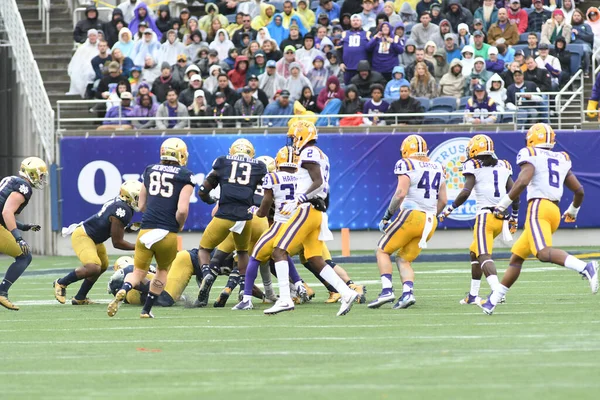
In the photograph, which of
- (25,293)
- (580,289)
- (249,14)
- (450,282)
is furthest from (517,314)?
(249,14)

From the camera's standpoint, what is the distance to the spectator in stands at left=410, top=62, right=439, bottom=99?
23266 millimetres

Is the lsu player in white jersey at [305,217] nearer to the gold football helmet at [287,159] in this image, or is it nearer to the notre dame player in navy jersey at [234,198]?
the gold football helmet at [287,159]

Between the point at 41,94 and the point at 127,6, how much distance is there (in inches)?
145

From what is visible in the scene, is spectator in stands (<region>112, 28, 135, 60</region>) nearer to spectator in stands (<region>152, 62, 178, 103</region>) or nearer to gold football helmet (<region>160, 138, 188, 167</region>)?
spectator in stands (<region>152, 62, 178, 103</region>)

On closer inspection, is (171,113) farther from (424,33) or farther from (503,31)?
(503,31)

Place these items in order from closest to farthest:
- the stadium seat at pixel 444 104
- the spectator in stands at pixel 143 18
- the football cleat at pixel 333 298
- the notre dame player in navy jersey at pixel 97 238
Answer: the football cleat at pixel 333 298
the notre dame player in navy jersey at pixel 97 238
the stadium seat at pixel 444 104
the spectator in stands at pixel 143 18

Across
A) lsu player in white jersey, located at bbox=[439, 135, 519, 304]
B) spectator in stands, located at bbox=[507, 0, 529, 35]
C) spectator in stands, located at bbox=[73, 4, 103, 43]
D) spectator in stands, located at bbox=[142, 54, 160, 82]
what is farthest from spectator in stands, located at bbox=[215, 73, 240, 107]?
lsu player in white jersey, located at bbox=[439, 135, 519, 304]

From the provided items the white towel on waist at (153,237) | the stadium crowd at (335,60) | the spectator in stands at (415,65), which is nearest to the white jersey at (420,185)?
the white towel on waist at (153,237)

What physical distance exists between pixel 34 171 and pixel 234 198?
7.64ft

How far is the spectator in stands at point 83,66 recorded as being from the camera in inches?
999

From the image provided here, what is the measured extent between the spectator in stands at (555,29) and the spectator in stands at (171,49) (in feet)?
23.8

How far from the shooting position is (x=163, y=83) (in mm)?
24391

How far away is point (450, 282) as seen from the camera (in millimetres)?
16281

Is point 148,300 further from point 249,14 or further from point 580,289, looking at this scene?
point 249,14
